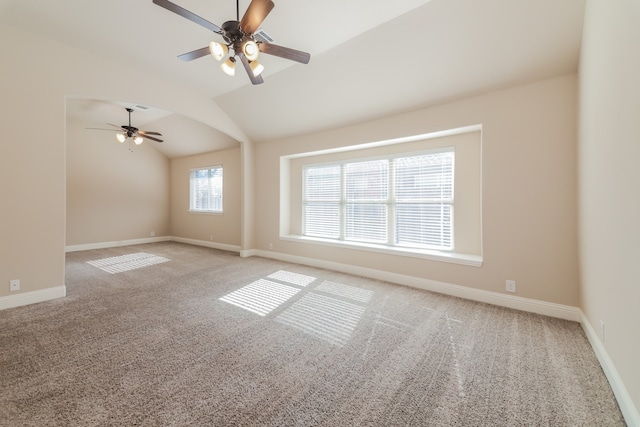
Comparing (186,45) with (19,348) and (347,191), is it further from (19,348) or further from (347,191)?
(19,348)

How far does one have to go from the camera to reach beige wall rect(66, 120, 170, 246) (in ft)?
20.7

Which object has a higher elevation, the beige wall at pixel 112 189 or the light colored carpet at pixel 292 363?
the beige wall at pixel 112 189

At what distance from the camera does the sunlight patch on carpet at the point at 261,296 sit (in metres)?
3.05

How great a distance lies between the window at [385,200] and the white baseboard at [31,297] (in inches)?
155

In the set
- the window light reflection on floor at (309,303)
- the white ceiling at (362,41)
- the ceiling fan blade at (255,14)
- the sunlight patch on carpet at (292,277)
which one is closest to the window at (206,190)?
the white ceiling at (362,41)

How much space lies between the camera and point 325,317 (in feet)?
9.12

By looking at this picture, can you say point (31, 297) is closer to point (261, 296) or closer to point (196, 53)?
point (261, 296)

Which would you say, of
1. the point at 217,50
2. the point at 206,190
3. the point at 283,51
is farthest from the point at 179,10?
the point at 206,190

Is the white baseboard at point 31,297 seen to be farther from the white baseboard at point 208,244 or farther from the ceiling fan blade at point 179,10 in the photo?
the ceiling fan blade at point 179,10

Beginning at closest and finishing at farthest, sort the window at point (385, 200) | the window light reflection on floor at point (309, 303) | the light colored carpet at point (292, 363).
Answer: the light colored carpet at point (292, 363) → the window light reflection on floor at point (309, 303) → the window at point (385, 200)

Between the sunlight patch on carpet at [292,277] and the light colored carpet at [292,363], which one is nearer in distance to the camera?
the light colored carpet at [292,363]

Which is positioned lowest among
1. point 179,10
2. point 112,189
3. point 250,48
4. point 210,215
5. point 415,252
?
point 415,252

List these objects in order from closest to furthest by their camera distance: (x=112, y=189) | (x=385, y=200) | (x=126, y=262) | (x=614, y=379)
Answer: (x=614, y=379) < (x=385, y=200) < (x=126, y=262) < (x=112, y=189)

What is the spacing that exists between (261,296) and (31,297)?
2781 millimetres
